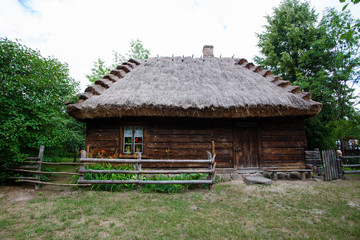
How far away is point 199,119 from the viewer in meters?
6.78

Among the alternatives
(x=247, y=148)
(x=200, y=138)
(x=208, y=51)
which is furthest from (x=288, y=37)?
(x=200, y=138)

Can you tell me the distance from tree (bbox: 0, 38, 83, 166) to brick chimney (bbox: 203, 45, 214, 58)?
25.9ft

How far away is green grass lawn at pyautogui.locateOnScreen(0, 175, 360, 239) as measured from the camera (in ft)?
9.79

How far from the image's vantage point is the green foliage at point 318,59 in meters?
9.84

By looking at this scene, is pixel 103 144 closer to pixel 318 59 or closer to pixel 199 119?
pixel 199 119

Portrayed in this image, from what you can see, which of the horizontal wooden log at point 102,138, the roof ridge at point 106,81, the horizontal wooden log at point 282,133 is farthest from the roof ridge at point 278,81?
the horizontal wooden log at point 102,138

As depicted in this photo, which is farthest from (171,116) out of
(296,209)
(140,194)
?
(296,209)

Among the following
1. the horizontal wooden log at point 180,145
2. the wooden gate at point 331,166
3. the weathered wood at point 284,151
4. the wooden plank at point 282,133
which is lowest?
the wooden gate at point 331,166

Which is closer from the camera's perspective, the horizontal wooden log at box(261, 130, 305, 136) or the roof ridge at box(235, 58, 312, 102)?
the roof ridge at box(235, 58, 312, 102)

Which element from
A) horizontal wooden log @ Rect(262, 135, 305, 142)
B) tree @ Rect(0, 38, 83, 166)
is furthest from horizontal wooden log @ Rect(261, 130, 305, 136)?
tree @ Rect(0, 38, 83, 166)

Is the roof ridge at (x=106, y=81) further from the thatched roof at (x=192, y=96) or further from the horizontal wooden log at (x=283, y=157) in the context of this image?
the horizontal wooden log at (x=283, y=157)

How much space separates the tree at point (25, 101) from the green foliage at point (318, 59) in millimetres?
12748

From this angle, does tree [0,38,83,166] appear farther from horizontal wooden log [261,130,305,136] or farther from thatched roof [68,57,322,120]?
horizontal wooden log [261,130,305,136]

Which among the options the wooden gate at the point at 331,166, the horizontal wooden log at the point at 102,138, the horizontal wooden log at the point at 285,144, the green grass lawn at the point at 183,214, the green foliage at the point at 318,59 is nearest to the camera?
the green grass lawn at the point at 183,214
